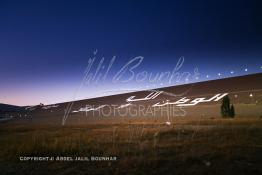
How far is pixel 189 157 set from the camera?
34.2 feet

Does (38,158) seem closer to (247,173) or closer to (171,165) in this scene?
(171,165)

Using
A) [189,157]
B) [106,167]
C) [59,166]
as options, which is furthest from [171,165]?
[59,166]

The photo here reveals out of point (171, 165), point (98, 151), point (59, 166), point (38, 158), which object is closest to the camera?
point (171, 165)

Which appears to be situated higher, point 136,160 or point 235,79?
point 235,79

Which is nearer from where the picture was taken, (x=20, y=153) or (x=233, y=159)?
(x=233, y=159)

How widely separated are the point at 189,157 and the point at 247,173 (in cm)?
262

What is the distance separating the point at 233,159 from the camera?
32.9ft

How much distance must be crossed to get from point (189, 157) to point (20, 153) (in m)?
8.19

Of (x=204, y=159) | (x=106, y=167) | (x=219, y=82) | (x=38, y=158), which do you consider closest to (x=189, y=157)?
(x=204, y=159)

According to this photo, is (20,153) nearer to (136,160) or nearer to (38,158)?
(38,158)

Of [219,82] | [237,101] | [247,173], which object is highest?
[219,82]

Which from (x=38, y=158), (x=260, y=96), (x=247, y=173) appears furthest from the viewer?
(x=260, y=96)

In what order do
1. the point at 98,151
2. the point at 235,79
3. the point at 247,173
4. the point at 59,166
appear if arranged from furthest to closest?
the point at 235,79
the point at 98,151
the point at 59,166
the point at 247,173

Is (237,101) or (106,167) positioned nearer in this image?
(106,167)
